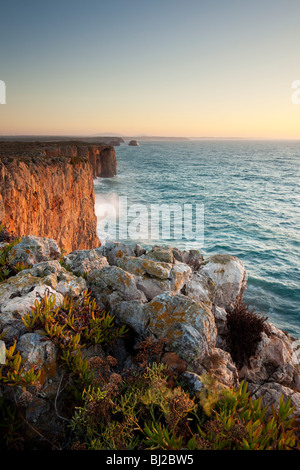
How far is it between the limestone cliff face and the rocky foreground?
7.47m

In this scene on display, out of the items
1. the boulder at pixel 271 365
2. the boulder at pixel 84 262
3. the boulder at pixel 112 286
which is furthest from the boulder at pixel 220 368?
the boulder at pixel 84 262

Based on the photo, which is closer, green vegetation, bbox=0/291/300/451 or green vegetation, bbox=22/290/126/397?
green vegetation, bbox=0/291/300/451

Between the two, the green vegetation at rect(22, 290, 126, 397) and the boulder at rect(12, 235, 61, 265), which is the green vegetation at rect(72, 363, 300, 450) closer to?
the green vegetation at rect(22, 290, 126, 397)

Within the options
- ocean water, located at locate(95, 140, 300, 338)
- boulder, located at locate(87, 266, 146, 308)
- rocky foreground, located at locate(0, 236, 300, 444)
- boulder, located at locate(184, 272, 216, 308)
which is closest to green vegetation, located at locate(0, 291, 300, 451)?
rocky foreground, located at locate(0, 236, 300, 444)

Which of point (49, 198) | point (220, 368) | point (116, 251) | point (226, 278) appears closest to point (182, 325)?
point (220, 368)

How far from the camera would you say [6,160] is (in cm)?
1375

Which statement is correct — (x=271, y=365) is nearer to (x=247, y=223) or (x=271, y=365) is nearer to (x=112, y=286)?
(x=112, y=286)

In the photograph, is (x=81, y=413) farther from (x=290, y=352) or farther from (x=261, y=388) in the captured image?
(x=290, y=352)

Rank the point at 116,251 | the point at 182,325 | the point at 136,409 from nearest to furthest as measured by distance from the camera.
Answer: the point at 136,409 < the point at 182,325 < the point at 116,251

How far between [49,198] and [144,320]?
541 inches

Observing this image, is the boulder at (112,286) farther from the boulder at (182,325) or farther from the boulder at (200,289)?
the boulder at (200,289)

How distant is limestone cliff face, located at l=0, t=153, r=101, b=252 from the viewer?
1310 centimetres

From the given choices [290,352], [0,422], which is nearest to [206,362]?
[0,422]

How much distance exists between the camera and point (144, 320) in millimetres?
4734
